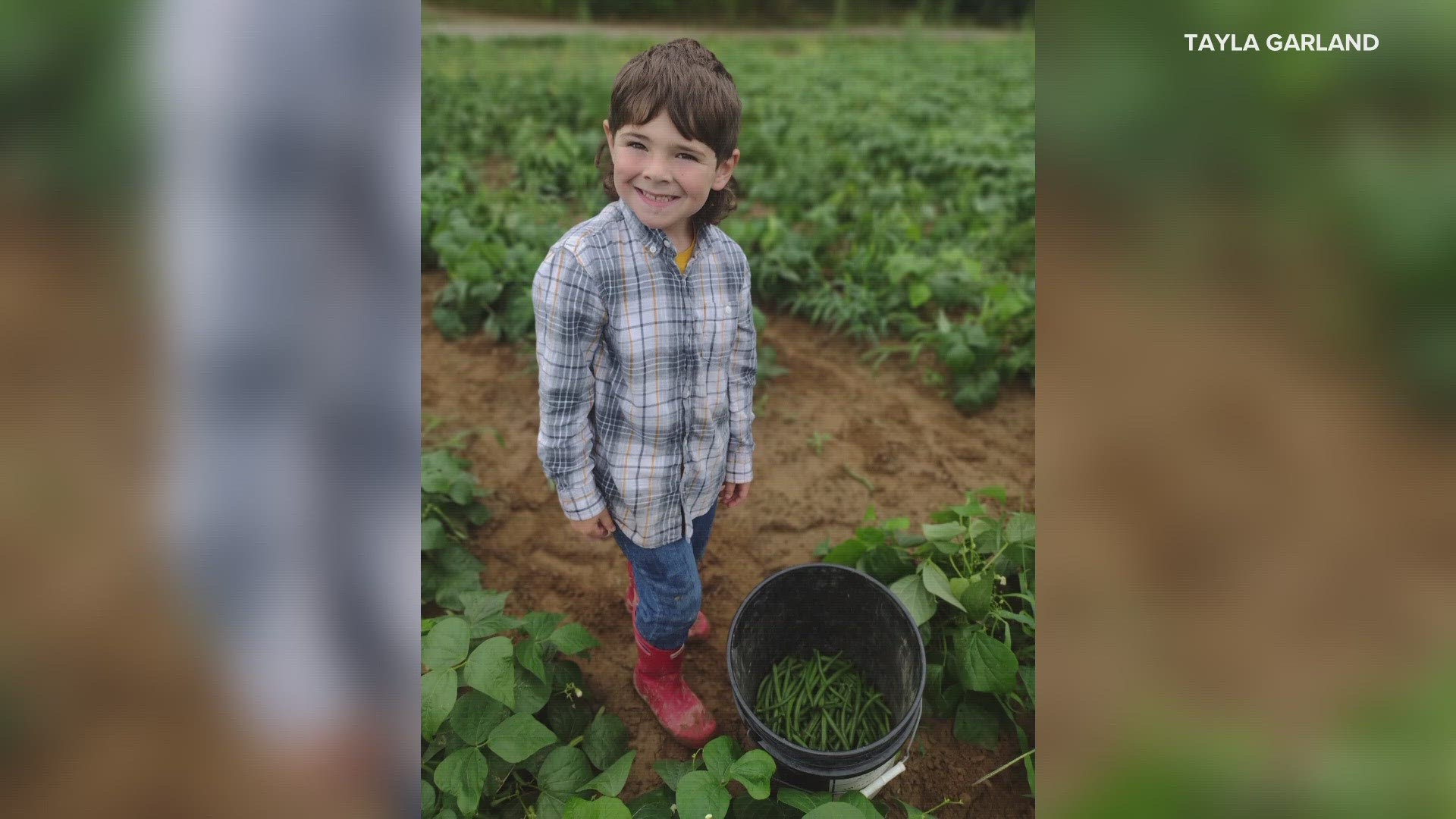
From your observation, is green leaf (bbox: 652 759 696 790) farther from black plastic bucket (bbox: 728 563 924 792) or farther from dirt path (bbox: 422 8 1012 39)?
dirt path (bbox: 422 8 1012 39)

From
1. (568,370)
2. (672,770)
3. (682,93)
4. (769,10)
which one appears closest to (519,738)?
(672,770)

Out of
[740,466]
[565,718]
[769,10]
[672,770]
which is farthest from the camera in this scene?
[769,10]

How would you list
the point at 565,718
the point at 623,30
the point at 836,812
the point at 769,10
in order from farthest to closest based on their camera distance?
1. the point at 769,10
2. the point at 623,30
3. the point at 565,718
4. the point at 836,812

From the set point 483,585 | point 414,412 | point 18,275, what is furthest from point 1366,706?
point 483,585

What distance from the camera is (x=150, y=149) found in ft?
1.93

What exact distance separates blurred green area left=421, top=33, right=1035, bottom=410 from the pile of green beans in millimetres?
1820

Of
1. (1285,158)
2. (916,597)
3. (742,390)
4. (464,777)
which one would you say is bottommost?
(464,777)

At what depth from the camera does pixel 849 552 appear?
2.34 metres

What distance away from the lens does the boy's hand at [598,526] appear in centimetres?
168

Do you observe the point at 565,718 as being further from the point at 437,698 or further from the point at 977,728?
the point at 977,728

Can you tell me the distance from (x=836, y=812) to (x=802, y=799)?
0.83ft

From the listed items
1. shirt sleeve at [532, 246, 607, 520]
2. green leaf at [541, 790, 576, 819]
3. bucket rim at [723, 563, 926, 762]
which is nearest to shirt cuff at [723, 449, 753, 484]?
bucket rim at [723, 563, 926, 762]

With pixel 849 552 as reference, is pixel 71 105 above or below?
above

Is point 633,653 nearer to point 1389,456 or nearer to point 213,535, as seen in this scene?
point 213,535
